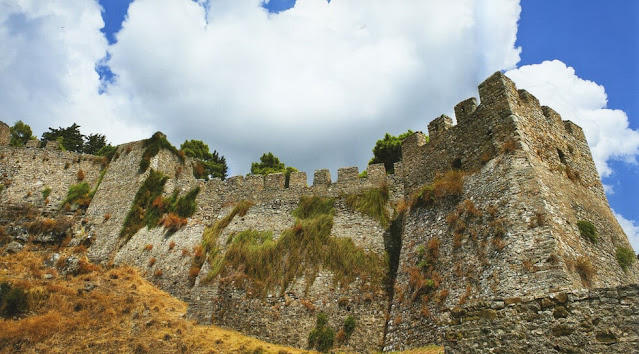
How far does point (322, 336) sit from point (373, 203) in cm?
645

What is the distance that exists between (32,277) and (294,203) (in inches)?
502

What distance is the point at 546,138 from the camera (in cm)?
1510

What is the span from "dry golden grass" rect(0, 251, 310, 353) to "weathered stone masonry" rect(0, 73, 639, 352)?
3.88 feet

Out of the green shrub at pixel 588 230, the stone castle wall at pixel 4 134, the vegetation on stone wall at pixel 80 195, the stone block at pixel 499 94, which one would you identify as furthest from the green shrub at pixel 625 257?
the stone castle wall at pixel 4 134

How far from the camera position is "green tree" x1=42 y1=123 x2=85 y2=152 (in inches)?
1871

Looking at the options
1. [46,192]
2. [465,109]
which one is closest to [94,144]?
[46,192]

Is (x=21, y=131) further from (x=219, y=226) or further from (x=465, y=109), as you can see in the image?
(x=465, y=109)

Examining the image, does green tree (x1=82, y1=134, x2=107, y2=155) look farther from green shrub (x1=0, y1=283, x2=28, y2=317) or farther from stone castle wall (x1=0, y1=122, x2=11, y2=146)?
green shrub (x1=0, y1=283, x2=28, y2=317)

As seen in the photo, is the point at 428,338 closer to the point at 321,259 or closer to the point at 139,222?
the point at 321,259

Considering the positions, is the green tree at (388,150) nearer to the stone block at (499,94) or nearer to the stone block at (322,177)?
the stone block at (322,177)

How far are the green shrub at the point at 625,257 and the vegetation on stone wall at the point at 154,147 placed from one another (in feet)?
82.9

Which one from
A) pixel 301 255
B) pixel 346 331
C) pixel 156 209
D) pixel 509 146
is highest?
pixel 509 146

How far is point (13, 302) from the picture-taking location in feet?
48.6

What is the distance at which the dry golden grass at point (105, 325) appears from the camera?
44.0 ft
